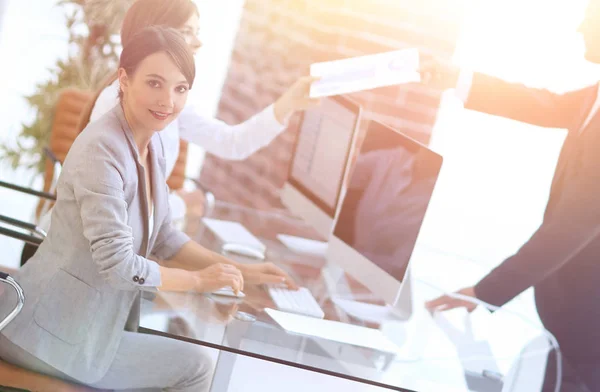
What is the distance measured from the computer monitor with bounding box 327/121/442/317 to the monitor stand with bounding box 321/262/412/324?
13 millimetres

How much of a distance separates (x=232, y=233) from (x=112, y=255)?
1032 millimetres

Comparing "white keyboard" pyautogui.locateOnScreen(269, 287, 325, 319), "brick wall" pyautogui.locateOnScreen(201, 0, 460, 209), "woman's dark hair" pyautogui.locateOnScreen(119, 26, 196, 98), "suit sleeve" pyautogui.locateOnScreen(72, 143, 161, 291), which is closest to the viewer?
"suit sleeve" pyautogui.locateOnScreen(72, 143, 161, 291)

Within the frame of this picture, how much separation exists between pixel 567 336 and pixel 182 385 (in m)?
1.43

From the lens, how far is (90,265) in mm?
1702

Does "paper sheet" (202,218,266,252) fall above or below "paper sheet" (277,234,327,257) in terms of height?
above

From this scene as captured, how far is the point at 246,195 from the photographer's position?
383cm

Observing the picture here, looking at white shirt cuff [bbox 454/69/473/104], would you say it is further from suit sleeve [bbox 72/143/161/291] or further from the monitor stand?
suit sleeve [bbox 72/143/161/291]

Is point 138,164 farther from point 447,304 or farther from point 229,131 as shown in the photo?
point 447,304

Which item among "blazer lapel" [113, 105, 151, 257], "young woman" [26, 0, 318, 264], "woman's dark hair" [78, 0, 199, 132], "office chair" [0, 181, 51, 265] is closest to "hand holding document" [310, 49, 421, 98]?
"young woman" [26, 0, 318, 264]

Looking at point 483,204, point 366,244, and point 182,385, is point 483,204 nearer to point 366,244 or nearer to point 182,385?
point 366,244

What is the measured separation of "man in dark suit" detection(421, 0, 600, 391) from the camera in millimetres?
2527

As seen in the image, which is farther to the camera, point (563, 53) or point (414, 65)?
point (563, 53)

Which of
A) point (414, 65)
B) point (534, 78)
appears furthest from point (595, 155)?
point (534, 78)

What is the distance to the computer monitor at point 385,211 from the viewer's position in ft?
6.86
